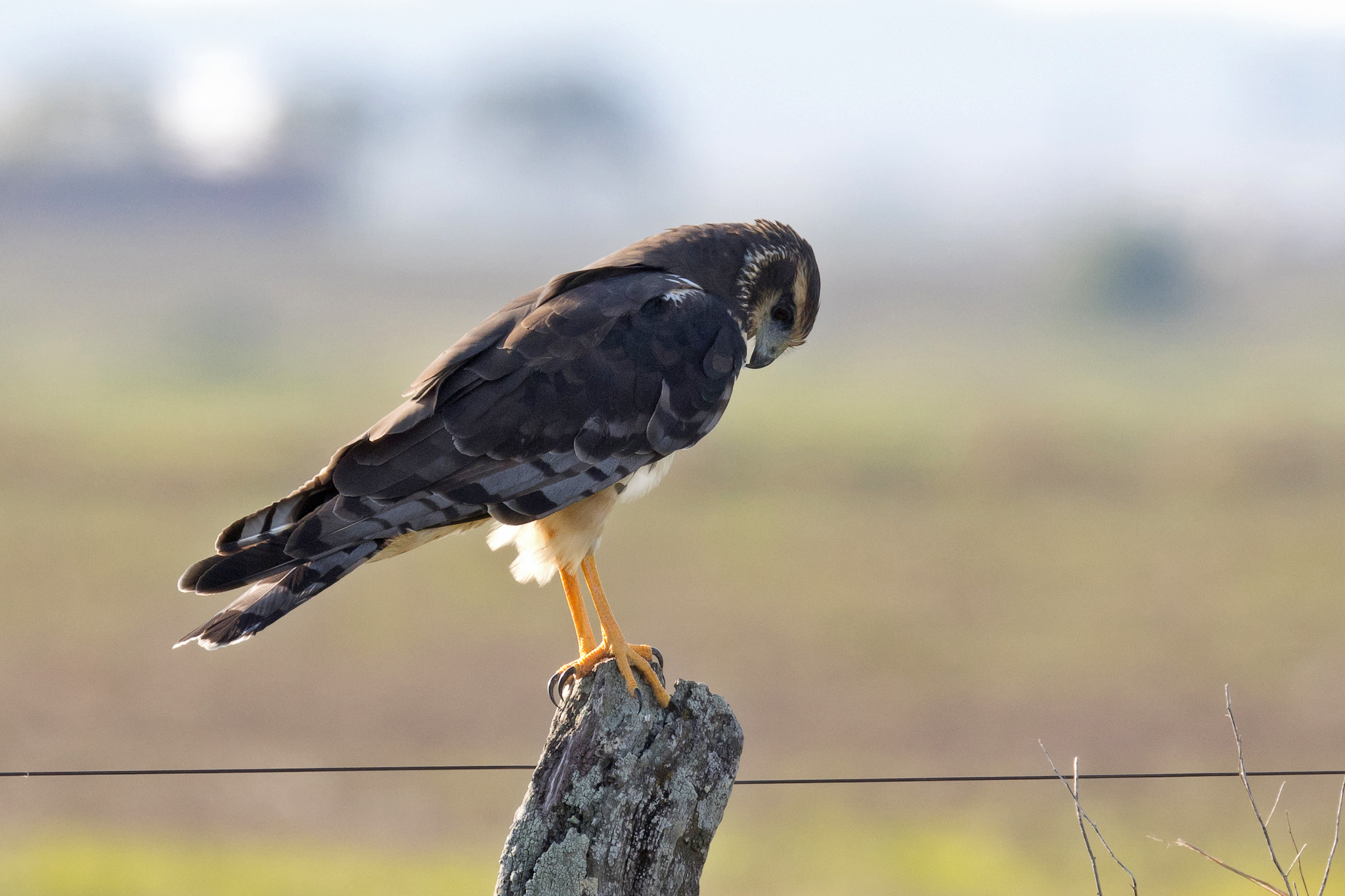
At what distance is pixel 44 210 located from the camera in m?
130

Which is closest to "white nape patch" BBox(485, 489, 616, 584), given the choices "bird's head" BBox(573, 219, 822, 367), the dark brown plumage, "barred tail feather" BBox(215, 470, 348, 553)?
the dark brown plumage

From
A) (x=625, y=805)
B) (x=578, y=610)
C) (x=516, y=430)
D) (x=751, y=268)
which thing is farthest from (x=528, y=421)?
(x=625, y=805)

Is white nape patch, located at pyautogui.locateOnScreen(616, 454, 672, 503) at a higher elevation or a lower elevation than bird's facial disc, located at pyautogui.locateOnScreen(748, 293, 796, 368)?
lower

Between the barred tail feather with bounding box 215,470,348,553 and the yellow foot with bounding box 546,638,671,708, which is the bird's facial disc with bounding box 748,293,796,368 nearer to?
the yellow foot with bounding box 546,638,671,708

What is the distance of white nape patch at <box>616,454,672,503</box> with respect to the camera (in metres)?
5.32

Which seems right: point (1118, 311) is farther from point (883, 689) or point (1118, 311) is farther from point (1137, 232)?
point (883, 689)

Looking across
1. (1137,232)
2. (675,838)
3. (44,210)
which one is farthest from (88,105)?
(675,838)

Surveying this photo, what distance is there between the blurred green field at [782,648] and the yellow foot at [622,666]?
43.0 feet

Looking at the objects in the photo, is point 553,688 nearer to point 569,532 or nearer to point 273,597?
point 569,532

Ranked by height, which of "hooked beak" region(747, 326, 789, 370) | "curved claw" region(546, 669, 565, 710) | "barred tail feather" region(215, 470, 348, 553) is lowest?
"curved claw" region(546, 669, 565, 710)

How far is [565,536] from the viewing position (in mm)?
5203

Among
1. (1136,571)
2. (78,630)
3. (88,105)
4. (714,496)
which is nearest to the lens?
(78,630)

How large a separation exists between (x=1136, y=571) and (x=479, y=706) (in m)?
16.8

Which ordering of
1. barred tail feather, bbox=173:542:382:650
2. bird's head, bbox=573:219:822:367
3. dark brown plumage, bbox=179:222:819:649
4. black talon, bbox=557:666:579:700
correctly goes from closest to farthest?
Result: barred tail feather, bbox=173:542:382:650
dark brown plumage, bbox=179:222:819:649
black talon, bbox=557:666:579:700
bird's head, bbox=573:219:822:367
